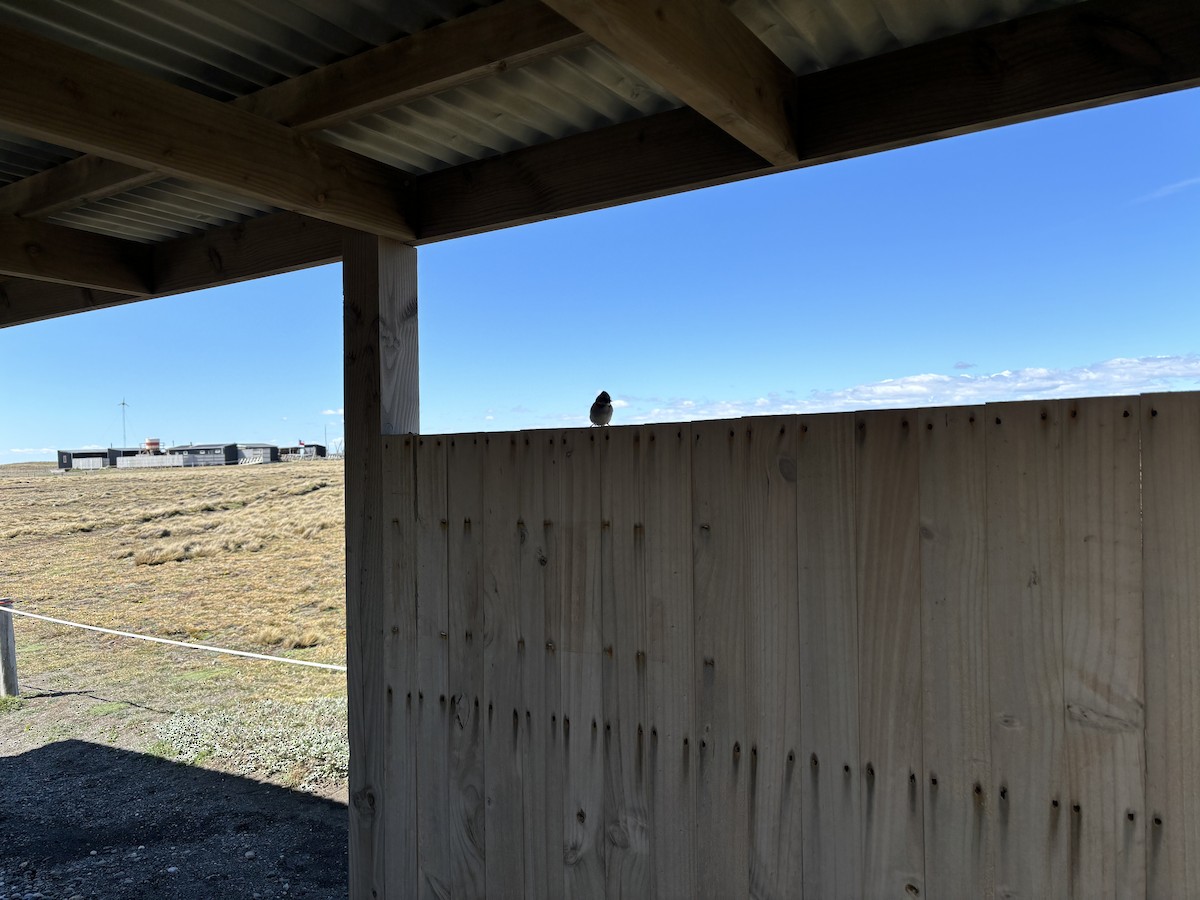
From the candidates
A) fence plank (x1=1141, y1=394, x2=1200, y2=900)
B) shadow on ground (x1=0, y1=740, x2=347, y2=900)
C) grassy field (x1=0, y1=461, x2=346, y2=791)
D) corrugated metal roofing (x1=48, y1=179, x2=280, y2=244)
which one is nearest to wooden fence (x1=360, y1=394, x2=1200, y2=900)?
fence plank (x1=1141, y1=394, x2=1200, y2=900)

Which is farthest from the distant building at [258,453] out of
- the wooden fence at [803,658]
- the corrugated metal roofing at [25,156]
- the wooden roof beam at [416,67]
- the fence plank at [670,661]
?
the fence plank at [670,661]

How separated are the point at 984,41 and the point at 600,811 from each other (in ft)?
6.60

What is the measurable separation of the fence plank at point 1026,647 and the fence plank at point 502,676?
116cm

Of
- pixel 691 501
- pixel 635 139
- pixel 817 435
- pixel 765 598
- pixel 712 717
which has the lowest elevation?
pixel 712 717

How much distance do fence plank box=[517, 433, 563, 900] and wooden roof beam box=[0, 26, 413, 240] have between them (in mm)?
936

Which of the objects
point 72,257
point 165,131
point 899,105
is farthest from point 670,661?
point 72,257

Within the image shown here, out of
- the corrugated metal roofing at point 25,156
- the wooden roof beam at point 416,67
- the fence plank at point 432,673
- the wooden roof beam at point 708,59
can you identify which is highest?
the corrugated metal roofing at point 25,156

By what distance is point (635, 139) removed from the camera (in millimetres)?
2031

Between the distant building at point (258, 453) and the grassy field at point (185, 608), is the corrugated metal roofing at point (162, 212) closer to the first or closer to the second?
the grassy field at point (185, 608)

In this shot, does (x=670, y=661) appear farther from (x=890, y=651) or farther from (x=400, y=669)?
(x=400, y=669)

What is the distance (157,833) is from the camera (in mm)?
3656

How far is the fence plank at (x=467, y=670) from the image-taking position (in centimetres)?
209

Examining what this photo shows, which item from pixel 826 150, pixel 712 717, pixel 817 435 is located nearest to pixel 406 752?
pixel 712 717

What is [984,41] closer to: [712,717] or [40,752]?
[712,717]
